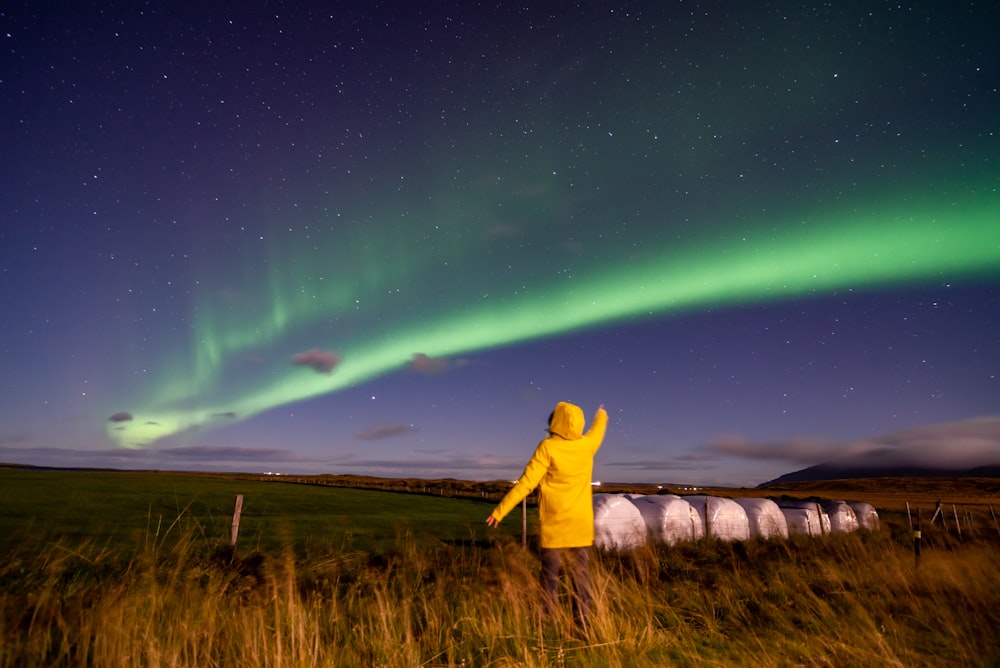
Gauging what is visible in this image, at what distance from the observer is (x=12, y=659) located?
3.57 metres

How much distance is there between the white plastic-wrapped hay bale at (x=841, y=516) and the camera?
70.3ft

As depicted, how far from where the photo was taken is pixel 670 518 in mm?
15898

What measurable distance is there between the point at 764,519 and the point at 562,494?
15494 millimetres

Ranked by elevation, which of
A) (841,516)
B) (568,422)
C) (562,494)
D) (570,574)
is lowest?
(841,516)

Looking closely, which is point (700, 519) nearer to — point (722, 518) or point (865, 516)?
→ point (722, 518)

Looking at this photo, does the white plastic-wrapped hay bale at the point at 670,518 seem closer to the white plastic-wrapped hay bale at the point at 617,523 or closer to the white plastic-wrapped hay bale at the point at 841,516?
the white plastic-wrapped hay bale at the point at 617,523

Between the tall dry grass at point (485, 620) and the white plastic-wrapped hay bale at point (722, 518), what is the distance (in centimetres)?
864

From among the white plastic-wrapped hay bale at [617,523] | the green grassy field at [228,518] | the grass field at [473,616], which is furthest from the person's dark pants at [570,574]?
the white plastic-wrapped hay bale at [617,523]

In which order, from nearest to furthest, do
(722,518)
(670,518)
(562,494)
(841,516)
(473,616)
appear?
(473,616), (562,494), (670,518), (722,518), (841,516)

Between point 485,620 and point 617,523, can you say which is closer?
point 485,620

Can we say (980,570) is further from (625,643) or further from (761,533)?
(761,533)

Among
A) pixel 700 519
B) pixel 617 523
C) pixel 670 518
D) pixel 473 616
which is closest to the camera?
pixel 473 616

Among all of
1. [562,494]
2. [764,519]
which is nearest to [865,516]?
[764,519]

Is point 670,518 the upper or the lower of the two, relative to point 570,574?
lower
